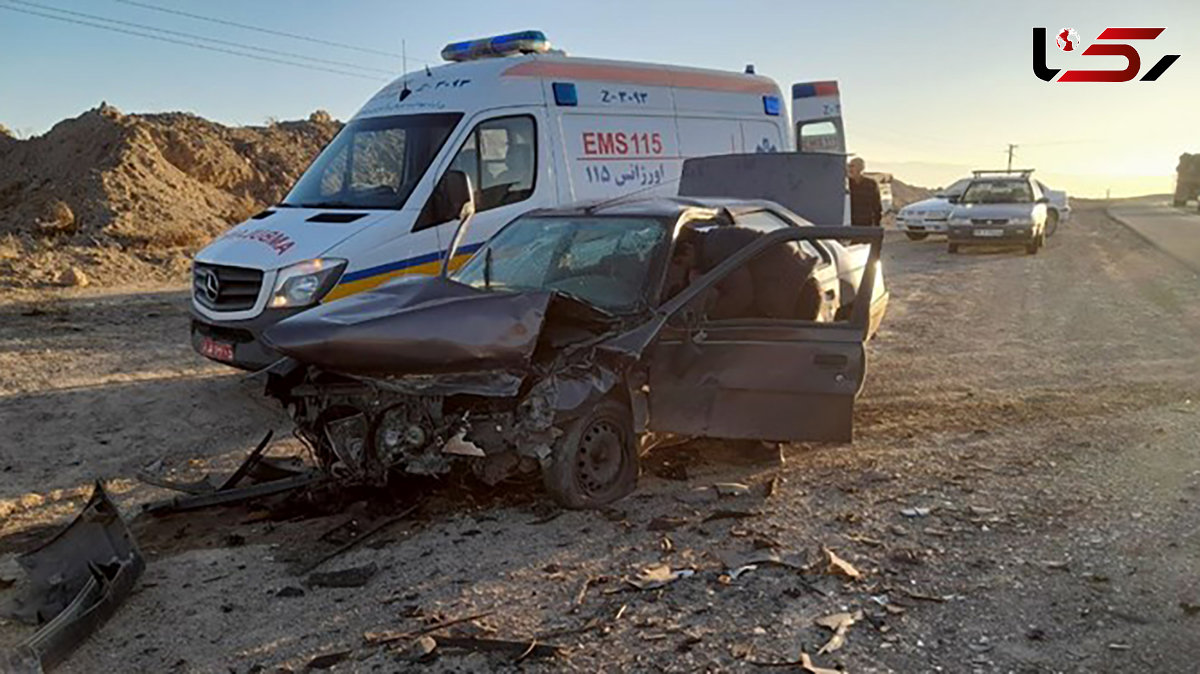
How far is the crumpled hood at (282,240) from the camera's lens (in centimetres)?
693

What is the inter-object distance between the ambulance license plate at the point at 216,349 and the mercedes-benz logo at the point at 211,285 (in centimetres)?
33

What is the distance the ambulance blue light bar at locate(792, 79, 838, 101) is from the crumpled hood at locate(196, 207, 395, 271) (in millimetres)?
8731

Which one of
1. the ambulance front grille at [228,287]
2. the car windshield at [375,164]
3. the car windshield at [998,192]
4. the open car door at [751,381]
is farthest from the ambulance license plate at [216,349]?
the car windshield at [998,192]

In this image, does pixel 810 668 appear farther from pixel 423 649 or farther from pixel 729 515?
pixel 729 515

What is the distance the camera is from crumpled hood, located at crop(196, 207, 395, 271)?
22.7 ft

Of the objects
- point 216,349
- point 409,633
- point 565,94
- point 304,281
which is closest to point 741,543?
point 409,633

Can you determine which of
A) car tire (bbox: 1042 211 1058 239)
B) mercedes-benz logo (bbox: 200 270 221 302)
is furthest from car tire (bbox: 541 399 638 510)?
car tire (bbox: 1042 211 1058 239)

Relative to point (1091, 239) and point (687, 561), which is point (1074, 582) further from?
point (1091, 239)

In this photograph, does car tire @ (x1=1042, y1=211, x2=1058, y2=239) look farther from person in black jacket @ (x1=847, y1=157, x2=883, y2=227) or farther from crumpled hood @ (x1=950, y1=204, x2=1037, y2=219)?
person in black jacket @ (x1=847, y1=157, x2=883, y2=227)

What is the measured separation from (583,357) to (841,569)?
162cm

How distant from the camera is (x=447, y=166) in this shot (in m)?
7.70

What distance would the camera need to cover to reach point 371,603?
396 centimetres

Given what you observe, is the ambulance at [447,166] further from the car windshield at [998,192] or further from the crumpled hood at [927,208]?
the crumpled hood at [927,208]

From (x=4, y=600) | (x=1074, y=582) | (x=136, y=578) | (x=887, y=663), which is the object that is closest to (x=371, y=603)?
(x=136, y=578)
